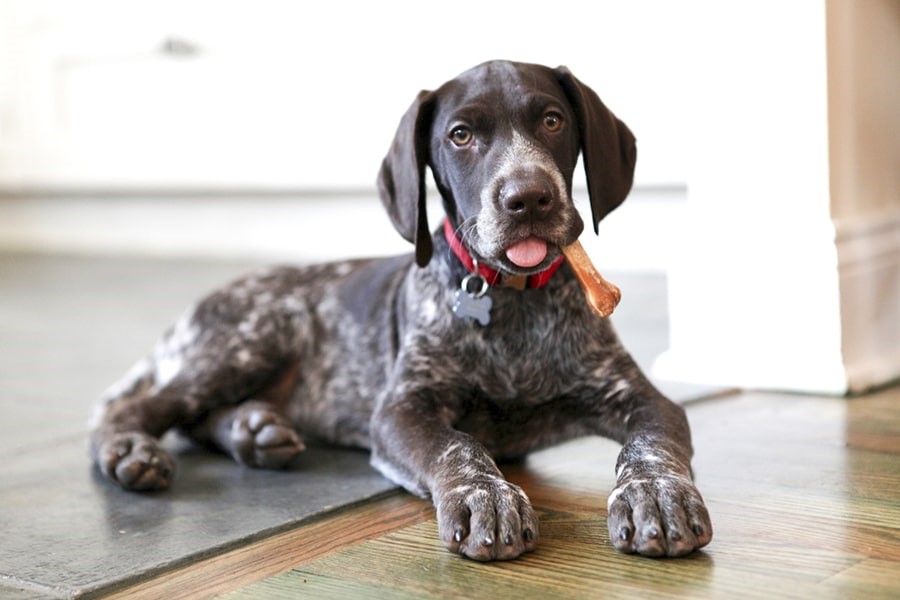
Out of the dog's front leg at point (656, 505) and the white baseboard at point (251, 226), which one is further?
the white baseboard at point (251, 226)

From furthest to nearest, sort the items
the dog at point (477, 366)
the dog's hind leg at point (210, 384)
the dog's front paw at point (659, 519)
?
the dog's hind leg at point (210, 384)
the dog at point (477, 366)
the dog's front paw at point (659, 519)

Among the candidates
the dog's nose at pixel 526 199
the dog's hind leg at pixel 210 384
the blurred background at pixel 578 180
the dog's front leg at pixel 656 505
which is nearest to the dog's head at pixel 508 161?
the dog's nose at pixel 526 199

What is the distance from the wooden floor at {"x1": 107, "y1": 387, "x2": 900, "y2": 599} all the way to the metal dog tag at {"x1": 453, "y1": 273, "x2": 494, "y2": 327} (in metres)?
0.35

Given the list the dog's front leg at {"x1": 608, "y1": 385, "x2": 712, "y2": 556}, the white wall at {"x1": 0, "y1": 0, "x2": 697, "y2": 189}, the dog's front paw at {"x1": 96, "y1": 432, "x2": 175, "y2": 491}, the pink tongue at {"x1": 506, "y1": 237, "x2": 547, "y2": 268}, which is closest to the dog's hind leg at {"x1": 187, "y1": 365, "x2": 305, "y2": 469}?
the dog's front paw at {"x1": 96, "y1": 432, "x2": 175, "y2": 491}

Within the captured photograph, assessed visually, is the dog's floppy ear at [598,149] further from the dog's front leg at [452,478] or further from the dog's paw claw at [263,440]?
the dog's paw claw at [263,440]

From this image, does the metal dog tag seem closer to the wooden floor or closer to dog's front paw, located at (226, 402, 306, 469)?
the wooden floor

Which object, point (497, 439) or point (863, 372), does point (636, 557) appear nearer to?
point (497, 439)

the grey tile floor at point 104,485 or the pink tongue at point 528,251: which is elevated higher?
the pink tongue at point 528,251

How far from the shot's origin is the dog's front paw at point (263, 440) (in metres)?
2.91

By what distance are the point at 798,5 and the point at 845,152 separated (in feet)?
1.38

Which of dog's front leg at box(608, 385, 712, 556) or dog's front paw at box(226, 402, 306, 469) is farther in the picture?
dog's front paw at box(226, 402, 306, 469)

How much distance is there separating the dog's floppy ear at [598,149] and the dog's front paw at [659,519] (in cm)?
73

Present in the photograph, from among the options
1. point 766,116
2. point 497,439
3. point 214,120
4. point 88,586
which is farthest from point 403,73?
point 88,586

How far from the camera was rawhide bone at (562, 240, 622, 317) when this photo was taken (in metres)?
2.50
